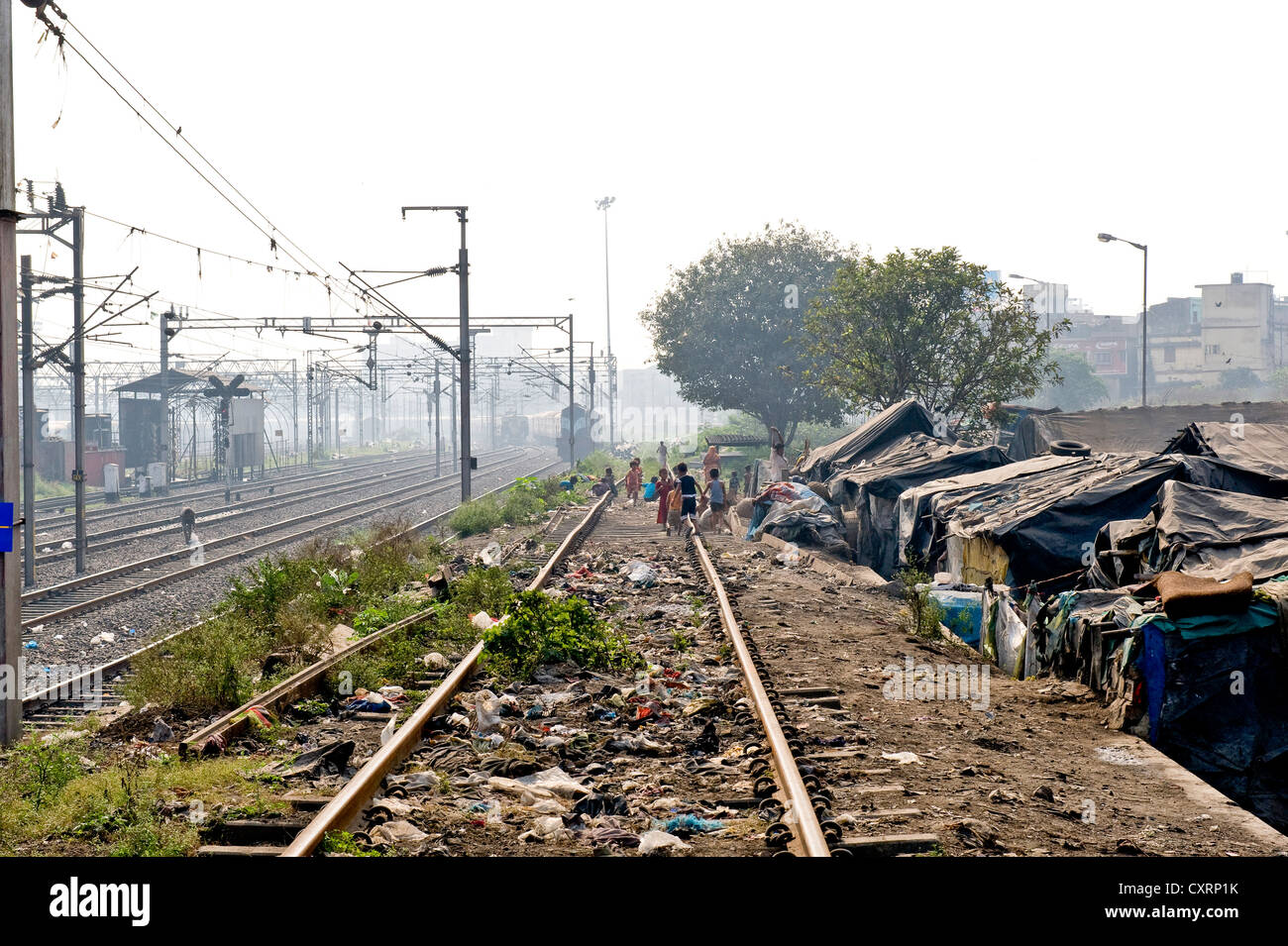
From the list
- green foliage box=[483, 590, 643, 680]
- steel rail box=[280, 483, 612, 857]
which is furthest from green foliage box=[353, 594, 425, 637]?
steel rail box=[280, 483, 612, 857]

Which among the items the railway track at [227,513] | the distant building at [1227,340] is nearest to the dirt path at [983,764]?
the railway track at [227,513]

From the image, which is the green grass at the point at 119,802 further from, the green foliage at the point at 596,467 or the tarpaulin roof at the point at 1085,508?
the green foliage at the point at 596,467

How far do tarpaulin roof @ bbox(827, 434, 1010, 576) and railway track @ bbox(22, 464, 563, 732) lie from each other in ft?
30.5

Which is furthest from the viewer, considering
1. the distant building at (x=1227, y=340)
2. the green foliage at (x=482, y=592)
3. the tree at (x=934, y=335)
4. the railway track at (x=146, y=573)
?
the distant building at (x=1227, y=340)

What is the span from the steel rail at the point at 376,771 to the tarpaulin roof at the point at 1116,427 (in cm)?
1817

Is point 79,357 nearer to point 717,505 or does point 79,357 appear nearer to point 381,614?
point 381,614

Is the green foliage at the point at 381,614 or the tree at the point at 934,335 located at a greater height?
the tree at the point at 934,335

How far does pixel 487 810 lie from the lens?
236 inches

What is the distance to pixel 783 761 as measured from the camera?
6250 millimetres

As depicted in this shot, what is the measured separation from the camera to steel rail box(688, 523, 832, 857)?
504 cm

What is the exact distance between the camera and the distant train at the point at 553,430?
68.8m
